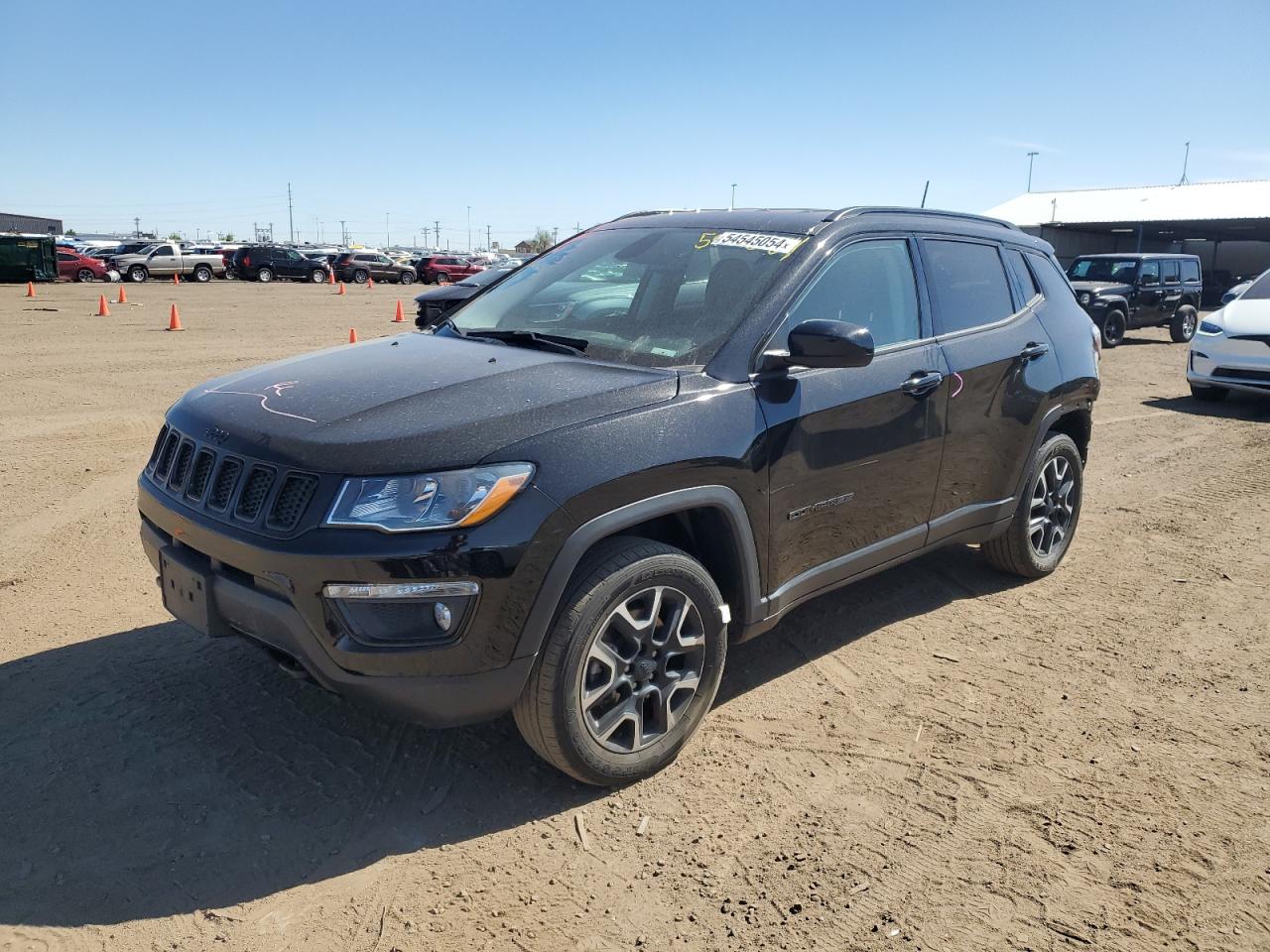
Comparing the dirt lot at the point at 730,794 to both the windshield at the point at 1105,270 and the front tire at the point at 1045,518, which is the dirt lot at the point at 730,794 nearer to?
the front tire at the point at 1045,518

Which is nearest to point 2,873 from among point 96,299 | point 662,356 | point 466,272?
point 662,356

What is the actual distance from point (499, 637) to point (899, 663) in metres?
2.17

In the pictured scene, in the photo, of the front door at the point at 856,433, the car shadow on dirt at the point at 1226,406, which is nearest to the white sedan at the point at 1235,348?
the car shadow on dirt at the point at 1226,406

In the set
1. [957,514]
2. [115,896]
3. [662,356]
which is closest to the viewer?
[115,896]

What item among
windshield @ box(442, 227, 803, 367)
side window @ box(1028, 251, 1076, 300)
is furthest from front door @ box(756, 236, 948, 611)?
side window @ box(1028, 251, 1076, 300)

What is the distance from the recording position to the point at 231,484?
306cm

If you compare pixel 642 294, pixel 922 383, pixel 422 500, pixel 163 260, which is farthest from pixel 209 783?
pixel 163 260

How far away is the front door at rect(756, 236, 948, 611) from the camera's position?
3572 millimetres

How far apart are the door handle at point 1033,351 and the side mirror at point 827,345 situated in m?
1.72

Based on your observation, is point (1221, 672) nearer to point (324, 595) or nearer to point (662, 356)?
point (662, 356)

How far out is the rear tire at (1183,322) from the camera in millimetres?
20391

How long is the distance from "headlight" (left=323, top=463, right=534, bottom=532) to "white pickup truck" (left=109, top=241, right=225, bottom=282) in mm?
41261

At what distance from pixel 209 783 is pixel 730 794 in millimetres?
1699

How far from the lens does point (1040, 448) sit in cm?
506
